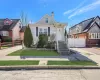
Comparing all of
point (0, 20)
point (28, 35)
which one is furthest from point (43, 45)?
point (0, 20)

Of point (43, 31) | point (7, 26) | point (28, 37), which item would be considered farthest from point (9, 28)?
point (28, 37)

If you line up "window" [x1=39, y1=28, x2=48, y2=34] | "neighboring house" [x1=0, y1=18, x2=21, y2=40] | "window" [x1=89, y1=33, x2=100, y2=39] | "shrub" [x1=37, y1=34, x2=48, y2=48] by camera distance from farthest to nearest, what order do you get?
"neighboring house" [x1=0, y1=18, x2=21, y2=40] < "window" [x1=89, y1=33, x2=100, y2=39] < "window" [x1=39, y1=28, x2=48, y2=34] < "shrub" [x1=37, y1=34, x2=48, y2=48]

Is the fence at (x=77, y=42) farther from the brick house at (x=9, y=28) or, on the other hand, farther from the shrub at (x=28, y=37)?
the brick house at (x=9, y=28)

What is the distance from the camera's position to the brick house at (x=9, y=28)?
4170 cm

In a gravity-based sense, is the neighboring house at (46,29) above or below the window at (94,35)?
above

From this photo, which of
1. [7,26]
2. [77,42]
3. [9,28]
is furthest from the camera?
[7,26]

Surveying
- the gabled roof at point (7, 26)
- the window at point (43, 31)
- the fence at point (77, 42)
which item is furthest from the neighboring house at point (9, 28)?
the window at point (43, 31)

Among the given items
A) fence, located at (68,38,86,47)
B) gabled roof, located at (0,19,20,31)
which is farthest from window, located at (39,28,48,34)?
gabled roof, located at (0,19,20,31)

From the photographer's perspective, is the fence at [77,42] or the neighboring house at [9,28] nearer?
the fence at [77,42]

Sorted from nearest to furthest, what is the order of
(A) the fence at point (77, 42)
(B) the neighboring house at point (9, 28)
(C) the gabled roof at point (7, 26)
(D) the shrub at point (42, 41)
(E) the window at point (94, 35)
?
(D) the shrub at point (42, 41), (A) the fence at point (77, 42), (E) the window at point (94, 35), (B) the neighboring house at point (9, 28), (C) the gabled roof at point (7, 26)

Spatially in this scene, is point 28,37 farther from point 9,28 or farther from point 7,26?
point 7,26

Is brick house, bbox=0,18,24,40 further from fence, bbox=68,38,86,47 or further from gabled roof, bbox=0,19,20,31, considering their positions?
fence, bbox=68,38,86,47

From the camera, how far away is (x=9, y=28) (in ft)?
138

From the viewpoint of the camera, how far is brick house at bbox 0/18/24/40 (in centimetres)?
4170
